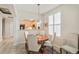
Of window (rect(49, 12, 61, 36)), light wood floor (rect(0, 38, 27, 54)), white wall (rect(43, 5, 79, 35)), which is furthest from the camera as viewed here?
window (rect(49, 12, 61, 36))

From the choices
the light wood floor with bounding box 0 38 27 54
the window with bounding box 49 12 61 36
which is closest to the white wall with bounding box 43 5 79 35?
the window with bounding box 49 12 61 36

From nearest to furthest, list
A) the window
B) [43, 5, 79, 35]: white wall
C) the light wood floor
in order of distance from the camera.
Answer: the light wood floor < [43, 5, 79, 35]: white wall < the window

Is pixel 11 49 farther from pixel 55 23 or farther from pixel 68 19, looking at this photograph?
pixel 68 19

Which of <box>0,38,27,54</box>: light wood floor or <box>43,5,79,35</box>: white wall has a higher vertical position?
<box>43,5,79,35</box>: white wall

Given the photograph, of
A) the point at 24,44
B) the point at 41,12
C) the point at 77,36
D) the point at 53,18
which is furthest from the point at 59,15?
the point at 24,44

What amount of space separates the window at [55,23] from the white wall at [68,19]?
0.19 feet

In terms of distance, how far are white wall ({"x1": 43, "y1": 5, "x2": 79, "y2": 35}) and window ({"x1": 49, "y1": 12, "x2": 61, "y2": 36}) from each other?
57 millimetres

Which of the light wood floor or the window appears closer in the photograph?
the light wood floor

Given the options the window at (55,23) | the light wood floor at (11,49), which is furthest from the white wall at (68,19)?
the light wood floor at (11,49)

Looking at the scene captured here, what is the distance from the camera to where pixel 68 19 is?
71.9 inches

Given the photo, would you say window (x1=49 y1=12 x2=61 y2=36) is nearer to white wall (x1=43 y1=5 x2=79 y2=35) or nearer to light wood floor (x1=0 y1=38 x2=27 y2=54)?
white wall (x1=43 y1=5 x2=79 y2=35)

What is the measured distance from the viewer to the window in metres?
1.91

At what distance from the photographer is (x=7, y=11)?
1766 millimetres

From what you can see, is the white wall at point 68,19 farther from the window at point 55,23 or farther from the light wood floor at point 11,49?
the light wood floor at point 11,49
